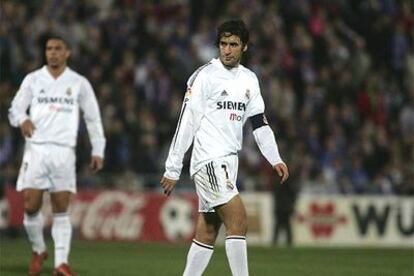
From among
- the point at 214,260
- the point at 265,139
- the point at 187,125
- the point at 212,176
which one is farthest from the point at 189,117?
the point at 214,260

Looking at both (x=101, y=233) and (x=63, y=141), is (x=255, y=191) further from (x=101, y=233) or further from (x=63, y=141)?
(x=63, y=141)

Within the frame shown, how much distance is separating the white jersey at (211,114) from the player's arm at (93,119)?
10.3 feet

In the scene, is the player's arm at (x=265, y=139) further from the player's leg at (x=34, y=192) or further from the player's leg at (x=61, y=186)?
the player's leg at (x=34, y=192)

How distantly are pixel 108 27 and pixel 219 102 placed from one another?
14.6m

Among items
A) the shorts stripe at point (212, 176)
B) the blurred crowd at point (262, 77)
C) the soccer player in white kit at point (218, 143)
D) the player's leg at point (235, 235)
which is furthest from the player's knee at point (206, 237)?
the blurred crowd at point (262, 77)

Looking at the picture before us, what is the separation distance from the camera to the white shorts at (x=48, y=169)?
12.4 metres

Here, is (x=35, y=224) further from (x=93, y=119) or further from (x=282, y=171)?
(x=282, y=171)

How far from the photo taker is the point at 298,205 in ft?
73.6

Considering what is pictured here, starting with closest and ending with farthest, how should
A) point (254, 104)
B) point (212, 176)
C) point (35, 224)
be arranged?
1. point (212, 176)
2. point (254, 104)
3. point (35, 224)

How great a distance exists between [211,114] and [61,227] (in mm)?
3271

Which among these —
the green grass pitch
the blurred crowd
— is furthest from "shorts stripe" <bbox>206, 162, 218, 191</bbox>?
the blurred crowd

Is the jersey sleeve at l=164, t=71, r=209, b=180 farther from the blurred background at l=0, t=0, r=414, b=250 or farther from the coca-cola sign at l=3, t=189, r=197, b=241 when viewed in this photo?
the coca-cola sign at l=3, t=189, r=197, b=241

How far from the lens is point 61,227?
12.3 m

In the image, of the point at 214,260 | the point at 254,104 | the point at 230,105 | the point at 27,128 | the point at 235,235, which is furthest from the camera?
the point at 214,260
